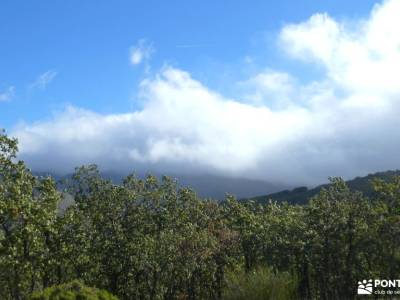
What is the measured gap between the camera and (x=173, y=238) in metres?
50.1

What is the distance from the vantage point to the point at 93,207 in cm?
5109

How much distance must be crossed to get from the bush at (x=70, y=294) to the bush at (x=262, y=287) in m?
8.89

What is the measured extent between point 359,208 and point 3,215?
30787mm

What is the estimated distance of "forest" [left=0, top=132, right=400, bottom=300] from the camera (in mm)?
36844

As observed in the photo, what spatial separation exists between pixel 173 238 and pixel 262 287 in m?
20.4

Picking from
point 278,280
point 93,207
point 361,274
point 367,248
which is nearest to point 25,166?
point 93,207

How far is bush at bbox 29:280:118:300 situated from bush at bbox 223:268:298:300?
8888 millimetres

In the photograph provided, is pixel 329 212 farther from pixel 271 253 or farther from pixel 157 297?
pixel 157 297
